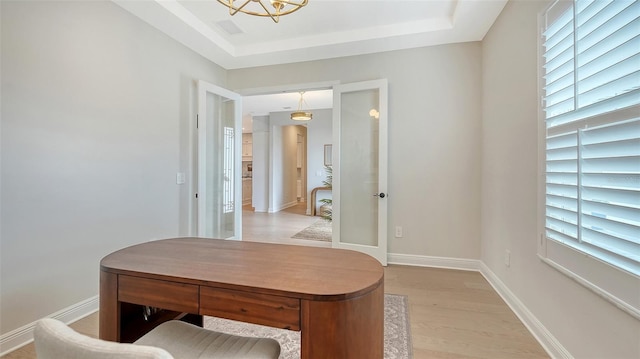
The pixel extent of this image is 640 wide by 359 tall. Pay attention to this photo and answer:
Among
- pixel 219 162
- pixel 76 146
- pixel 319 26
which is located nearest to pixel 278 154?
pixel 219 162

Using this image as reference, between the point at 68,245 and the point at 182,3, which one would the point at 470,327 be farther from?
the point at 182,3

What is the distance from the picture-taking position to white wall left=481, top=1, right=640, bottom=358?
4.41 feet

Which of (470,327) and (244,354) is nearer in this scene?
(244,354)

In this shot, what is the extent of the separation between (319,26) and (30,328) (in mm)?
3564

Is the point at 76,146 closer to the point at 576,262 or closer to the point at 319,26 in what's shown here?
the point at 319,26

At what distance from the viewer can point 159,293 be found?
3.60 ft

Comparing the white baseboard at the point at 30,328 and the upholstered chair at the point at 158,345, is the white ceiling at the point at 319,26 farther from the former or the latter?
the upholstered chair at the point at 158,345

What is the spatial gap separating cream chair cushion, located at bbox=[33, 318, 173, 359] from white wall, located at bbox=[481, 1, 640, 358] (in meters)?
1.77

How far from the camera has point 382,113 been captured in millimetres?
3283

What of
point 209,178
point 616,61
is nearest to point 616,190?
point 616,61

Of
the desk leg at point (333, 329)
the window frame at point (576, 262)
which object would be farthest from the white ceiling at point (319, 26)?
the desk leg at point (333, 329)

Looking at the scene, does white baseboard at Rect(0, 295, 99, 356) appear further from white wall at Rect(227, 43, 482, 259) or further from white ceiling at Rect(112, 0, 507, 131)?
white wall at Rect(227, 43, 482, 259)

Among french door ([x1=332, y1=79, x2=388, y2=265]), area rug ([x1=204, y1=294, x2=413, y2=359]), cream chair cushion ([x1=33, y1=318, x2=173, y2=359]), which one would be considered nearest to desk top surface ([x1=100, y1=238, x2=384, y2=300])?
cream chair cushion ([x1=33, y1=318, x2=173, y2=359])

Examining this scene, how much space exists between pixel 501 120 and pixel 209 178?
3318 millimetres
